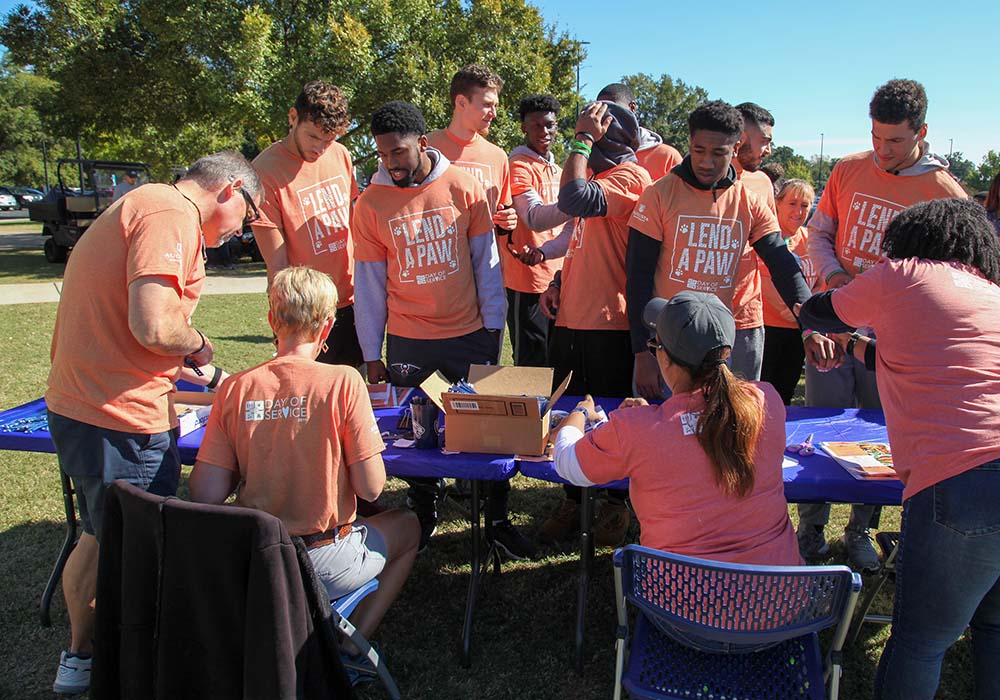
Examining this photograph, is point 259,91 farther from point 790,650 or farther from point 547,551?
point 790,650

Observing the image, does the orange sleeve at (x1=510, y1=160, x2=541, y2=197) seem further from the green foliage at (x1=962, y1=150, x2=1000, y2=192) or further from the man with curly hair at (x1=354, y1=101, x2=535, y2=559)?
the green foliage at (x1=962, y1=150, x2=1000, y2=192)

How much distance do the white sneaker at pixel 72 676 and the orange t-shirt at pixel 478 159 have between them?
9.12ft

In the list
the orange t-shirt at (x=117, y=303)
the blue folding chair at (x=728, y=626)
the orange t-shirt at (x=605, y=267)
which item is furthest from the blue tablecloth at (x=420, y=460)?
the orange t-shirt at (x=605, y=267)

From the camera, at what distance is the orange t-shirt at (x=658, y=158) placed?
14.0ft

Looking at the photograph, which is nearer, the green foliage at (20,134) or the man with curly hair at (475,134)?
→ the man with curly hair at (475,134)

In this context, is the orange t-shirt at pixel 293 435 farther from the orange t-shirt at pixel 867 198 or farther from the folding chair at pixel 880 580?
the orange t-shirt at pixel 867 198

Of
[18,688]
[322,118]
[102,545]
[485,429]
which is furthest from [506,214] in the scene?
[18,688]

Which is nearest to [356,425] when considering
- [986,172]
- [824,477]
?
[824,477]

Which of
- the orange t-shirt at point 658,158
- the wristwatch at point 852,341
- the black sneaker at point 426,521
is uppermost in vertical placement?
the orange t-shirt at point 658,158

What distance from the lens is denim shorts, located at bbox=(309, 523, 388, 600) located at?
2189 mm

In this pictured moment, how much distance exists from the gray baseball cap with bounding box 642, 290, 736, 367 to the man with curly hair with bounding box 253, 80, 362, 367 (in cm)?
187

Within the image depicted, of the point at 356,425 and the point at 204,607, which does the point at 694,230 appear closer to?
the point at 356,425

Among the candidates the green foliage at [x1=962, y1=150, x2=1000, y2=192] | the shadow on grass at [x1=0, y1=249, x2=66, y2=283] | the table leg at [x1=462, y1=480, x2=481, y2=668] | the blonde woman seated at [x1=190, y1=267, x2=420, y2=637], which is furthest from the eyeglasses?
the green foliage at [x1=962, y1=150, x2=1000, y2=192]

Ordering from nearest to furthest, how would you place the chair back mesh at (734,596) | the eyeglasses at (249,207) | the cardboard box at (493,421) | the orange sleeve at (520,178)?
the chair back mesh at (734,596)
the cardboard box at (493,421)
the eyeglasses at (249,207)
the orange sleeve at (520,178)
